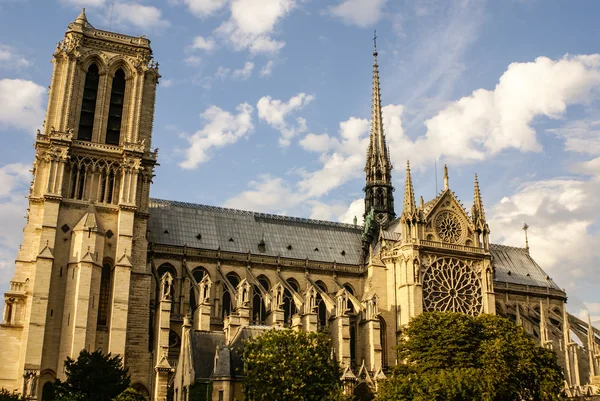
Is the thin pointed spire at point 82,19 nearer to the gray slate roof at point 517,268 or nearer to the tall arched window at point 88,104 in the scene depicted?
the tall arched window at point 88,104

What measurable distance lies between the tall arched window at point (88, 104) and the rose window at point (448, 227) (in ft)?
106

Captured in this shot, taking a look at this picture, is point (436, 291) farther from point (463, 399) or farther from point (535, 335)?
point (463, 399)

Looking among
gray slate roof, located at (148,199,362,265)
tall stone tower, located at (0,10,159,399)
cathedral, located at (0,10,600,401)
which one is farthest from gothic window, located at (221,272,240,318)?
tall stone tower, located at (0,10,159,399)

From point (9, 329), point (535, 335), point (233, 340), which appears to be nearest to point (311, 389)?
point (233, 340)

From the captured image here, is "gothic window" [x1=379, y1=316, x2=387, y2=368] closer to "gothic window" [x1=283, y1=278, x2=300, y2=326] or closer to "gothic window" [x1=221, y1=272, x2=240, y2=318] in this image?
"gothic window" [x1=283, y1=278, x2=300, y2=326]

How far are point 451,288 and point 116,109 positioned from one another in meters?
34.1

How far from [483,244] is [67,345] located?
38.4m

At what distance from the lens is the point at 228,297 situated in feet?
212

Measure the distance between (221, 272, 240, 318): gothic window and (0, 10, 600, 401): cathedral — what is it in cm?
12

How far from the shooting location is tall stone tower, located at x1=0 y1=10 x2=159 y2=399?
54.2m

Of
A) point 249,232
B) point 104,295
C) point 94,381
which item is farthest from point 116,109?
point 94,381

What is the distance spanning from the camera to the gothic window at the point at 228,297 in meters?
63.0

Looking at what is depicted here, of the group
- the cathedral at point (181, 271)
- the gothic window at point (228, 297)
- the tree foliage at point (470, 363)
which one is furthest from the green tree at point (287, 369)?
the gothic window at point (228, 297)

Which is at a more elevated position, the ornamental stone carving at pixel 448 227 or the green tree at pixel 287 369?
the ornamental stone carving at pixel 448 227
